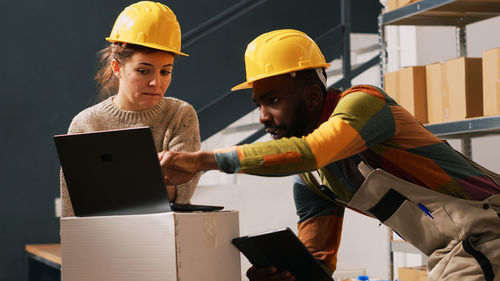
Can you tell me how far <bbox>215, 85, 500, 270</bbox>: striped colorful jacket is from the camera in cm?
132

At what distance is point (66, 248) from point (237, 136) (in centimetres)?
357

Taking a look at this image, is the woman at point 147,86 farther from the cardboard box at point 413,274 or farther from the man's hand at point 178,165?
the cardboard box at point 413,274

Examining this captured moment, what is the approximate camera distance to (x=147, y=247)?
4.48ft

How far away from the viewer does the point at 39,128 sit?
179 inches

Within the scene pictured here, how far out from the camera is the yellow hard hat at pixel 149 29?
6.21ft

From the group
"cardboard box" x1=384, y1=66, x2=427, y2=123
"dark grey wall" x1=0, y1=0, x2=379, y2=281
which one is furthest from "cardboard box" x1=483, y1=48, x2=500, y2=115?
"dark grey wall" x1=0, y1=0, x2=379, y2=281

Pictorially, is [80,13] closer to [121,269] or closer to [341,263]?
[341,263]

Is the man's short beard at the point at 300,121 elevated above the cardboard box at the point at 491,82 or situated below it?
below

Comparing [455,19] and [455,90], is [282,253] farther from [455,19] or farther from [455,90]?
[455,19]

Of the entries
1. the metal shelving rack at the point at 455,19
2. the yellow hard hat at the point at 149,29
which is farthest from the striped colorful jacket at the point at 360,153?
the metal shelving rack at the point at 455,19

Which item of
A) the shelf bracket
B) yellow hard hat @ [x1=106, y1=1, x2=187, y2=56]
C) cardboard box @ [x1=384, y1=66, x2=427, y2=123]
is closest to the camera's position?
yellow hard hat @ [x1=106, y1=1, x2=187, y2=56]

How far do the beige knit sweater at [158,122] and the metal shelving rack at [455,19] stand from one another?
122 centimetres

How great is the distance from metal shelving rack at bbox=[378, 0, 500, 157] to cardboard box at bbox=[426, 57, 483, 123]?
0.22 ft

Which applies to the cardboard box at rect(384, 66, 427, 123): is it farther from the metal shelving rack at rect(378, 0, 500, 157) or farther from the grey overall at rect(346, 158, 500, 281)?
the grey overall at rect(346, 158, 500, 281)
